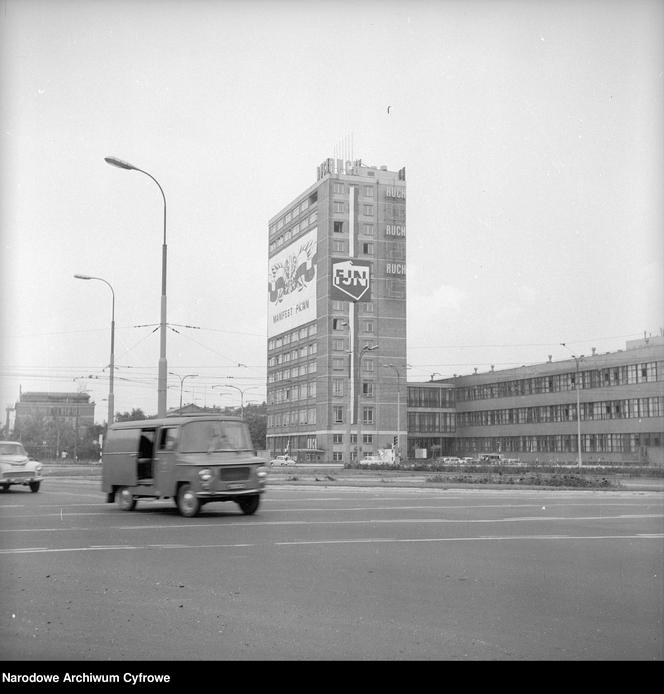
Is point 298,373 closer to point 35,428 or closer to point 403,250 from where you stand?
point 403,250

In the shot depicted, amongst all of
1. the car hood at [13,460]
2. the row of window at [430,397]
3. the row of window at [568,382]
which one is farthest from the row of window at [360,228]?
the car hood at [13,460]

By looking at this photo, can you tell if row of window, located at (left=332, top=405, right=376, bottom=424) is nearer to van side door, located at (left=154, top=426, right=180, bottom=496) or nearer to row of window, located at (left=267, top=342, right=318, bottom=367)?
row of window, located at (left=267, top=342, right=318, bottom=367)

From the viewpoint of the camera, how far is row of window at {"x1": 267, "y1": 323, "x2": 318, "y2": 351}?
401ft

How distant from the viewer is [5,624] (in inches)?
269

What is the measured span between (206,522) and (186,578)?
6.76 meters

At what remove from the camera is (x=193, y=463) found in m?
16.6

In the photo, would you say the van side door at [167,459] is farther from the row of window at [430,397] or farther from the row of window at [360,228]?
the row of window at [430,397]

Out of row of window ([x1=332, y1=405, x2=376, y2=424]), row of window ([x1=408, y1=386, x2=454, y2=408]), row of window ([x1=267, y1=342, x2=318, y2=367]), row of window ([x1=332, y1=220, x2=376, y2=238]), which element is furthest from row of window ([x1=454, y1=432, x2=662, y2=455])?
row of window ([x1=332, y1=220, x2=376, y2=238])

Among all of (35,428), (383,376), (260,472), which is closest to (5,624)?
(260,472)

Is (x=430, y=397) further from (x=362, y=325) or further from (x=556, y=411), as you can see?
(x=556, y=411)

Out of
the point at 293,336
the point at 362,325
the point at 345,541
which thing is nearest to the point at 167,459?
the point at 345,541

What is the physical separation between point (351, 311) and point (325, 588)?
10952 centimetres

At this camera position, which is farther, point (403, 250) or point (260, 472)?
point (403, 250)

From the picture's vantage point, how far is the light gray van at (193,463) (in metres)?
16.7
